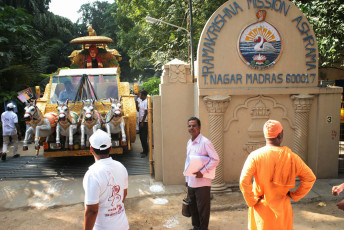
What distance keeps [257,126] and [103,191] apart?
4.22m

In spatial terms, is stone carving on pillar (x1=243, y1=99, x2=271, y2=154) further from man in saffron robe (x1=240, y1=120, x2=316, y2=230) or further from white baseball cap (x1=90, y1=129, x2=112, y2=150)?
white baseball cap (x1=90, y1=129, x2=112, y2=150)

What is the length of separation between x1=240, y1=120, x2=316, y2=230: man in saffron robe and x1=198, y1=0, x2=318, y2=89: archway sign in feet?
10.1

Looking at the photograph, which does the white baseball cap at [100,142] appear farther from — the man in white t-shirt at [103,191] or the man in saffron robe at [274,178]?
the man in saffron robe at [274,178]

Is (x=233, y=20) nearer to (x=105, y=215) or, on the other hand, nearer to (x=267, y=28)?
(x=267, y=28)

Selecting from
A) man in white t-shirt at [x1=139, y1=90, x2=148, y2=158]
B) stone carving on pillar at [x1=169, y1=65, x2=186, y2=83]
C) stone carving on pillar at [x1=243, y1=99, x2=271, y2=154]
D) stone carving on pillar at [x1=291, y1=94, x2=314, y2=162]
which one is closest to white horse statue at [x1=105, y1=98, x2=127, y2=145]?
man in white t-shirt at [x1=139, y1=90, x2=148, y2=158]

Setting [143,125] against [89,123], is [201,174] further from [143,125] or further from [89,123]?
[143,125]

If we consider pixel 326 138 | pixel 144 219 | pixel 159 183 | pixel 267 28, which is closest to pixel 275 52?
pixel 267 28

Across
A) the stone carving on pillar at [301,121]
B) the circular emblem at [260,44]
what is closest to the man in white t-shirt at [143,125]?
the circular emblem at [260,44]

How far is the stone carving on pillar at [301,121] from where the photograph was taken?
6082 millimetres

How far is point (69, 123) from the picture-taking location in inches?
280

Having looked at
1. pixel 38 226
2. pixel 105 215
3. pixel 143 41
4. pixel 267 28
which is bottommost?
pixel 38 226

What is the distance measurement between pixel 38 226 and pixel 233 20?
17.4ft

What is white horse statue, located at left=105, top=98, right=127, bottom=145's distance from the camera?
7158 mm

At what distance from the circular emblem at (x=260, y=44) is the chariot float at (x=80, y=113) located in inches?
131
